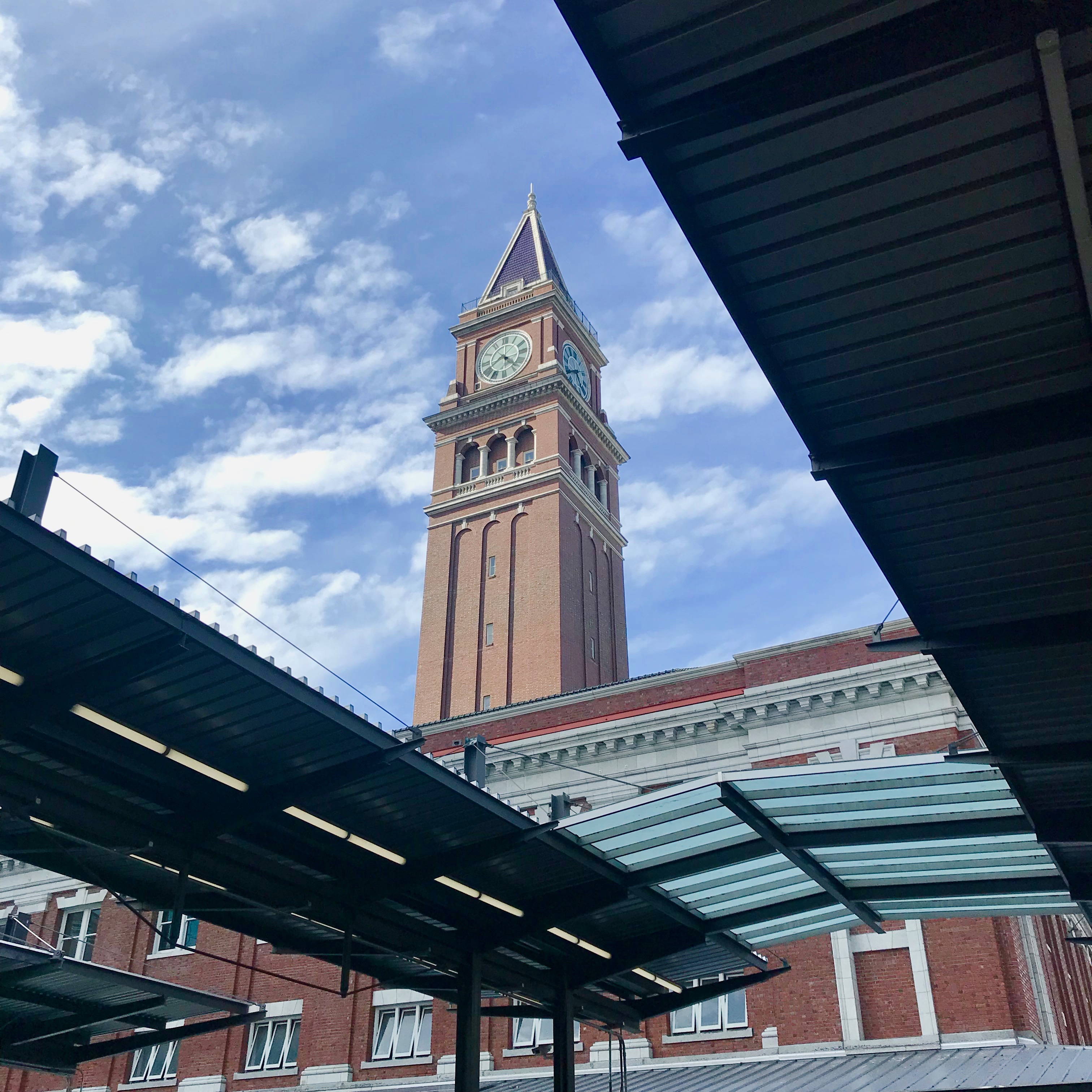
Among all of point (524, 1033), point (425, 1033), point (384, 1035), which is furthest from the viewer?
point (384, 1035)

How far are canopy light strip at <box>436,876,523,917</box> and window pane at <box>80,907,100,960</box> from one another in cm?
2659

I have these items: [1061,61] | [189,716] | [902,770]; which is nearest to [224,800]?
[189,716]

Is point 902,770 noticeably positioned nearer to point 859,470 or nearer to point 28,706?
point 859,470

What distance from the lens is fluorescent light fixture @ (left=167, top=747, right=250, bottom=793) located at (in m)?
11.7

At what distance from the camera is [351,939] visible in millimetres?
14070

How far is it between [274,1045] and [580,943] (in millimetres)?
20198

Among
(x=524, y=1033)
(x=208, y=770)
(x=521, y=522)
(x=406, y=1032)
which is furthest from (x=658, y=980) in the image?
(x=521, y=522)

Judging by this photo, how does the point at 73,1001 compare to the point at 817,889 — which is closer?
the point at 817,889

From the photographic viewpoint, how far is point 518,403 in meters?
63.1

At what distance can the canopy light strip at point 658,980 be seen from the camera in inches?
763

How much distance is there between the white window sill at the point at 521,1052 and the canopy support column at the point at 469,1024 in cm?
1451

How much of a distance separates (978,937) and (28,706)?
2201 cm

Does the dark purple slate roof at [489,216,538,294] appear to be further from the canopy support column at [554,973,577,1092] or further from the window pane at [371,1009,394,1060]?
the canopy support column at [554,973,577,1092]

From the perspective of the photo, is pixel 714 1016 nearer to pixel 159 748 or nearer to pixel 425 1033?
pixel 425 1033
